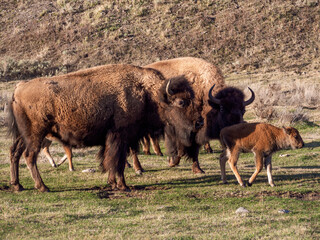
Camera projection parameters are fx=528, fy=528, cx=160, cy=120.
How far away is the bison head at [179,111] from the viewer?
391 inches

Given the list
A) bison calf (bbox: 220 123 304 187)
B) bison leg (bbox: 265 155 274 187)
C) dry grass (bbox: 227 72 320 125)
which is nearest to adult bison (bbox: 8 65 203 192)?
bison calf (bbox: 220 123 304 187)

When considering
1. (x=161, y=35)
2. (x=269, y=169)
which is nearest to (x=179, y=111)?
(x=269, y=169)

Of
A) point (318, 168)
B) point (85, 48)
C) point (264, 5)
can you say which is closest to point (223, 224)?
point (318, 168)

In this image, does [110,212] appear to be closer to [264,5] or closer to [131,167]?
[131,167]

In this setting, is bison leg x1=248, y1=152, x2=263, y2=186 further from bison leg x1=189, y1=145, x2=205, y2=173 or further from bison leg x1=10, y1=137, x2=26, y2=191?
bison leg x1=10, y1=137, x2=26, y2=191

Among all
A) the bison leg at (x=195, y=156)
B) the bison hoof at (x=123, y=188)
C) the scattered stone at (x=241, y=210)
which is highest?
the scattered stone at (x=241, y=210)

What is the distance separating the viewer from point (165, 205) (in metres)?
8.30

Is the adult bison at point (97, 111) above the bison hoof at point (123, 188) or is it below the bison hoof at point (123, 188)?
above

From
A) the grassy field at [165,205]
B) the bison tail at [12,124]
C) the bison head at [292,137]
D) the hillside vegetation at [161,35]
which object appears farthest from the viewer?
the hillside vegetation at [161,35]

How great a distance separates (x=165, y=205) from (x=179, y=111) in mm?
2319

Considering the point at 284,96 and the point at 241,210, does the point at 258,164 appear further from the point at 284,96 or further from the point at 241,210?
the point at 284,96

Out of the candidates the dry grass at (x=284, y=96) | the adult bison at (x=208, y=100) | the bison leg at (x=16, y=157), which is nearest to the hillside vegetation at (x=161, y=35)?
the dry grass at (x=284, y=96)

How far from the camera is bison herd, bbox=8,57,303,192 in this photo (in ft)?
30.7

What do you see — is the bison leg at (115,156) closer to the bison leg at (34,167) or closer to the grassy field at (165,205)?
the grassy field at (165,205)
